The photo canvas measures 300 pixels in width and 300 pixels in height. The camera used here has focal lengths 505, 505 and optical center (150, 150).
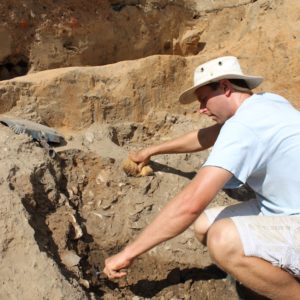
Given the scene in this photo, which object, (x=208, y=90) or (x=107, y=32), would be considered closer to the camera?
(x=208, y=90)

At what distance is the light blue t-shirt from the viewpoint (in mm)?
2199

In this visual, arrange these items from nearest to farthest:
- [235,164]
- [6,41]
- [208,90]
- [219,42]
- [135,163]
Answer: [235,164] < [208,90] < [135,163] < [6,41] < [219,42]

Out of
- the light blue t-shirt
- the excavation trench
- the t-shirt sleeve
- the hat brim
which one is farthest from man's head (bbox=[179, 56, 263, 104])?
the excavation trench

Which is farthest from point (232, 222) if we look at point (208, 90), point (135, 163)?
point (135, 163)

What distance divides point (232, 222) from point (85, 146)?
149 cm

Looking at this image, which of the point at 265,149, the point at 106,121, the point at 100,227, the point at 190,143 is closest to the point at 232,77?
the point at 265,149

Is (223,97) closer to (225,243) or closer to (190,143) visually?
(225,243)

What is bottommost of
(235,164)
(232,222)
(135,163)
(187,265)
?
(187,265)

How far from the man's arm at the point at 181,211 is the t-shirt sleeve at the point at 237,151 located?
37 mm

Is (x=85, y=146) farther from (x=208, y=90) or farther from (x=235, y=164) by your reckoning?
(x=235, y=164)

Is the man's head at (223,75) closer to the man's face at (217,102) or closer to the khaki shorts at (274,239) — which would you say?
the man's face at (217,102)

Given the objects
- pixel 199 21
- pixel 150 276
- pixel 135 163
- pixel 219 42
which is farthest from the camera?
pixel 199 21

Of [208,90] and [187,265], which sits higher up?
[208,90]

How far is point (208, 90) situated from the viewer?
8.37ft
